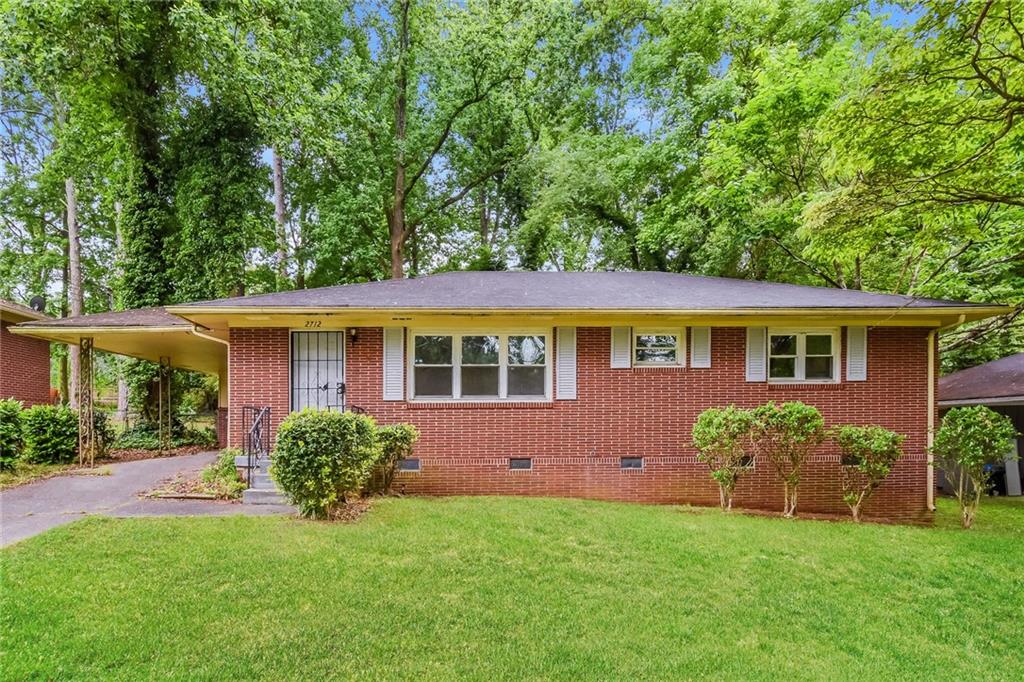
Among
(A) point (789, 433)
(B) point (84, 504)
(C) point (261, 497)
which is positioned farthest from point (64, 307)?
(A) point (789, 433)

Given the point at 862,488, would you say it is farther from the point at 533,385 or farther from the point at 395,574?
the point at 395,574

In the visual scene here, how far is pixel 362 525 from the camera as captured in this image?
575cm

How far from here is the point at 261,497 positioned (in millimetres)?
7035

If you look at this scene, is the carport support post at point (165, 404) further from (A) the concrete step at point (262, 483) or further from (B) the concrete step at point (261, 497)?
(B) the concrete step at point (261, 497)

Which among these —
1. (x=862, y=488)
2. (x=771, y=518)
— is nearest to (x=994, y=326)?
(x=862, y=488)

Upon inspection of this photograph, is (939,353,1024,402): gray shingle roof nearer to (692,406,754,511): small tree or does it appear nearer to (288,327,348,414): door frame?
(692,406,754,511): small tree

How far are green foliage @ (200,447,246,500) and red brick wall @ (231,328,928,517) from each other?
570 millimetres

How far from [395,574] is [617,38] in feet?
70.4

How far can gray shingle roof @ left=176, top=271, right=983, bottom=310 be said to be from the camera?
7.81m

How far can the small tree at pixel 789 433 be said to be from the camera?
23.2ft

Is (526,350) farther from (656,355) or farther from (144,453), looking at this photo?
(144,453)

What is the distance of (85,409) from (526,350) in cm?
973

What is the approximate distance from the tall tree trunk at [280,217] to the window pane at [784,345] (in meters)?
15.8

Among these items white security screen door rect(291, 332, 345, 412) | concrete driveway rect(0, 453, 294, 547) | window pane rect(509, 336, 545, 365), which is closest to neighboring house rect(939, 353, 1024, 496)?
window pane rect(509, 336, 545, 365)
